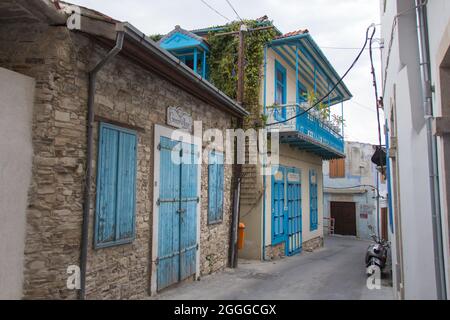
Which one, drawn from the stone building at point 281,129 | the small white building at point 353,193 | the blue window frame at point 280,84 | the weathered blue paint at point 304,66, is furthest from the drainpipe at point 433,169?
the small white building at point 353,193

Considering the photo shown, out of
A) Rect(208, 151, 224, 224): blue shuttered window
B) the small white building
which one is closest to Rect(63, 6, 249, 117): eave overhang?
Rect(208, 151, 224, 224): blue shuttered window

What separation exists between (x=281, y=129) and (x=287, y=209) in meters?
2.92

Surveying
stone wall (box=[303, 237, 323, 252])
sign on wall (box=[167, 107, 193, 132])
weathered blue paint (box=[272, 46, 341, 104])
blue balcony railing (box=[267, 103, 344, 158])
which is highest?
weathered blue paint (box=[272, 46, 341, 104])

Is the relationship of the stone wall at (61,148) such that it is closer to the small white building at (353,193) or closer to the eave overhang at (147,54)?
the eave overhang at (147,54)

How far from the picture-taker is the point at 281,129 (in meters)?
10.5

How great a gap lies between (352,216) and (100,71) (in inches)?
775

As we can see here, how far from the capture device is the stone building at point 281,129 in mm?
10555

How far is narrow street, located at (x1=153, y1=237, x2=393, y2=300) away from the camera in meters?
6.77

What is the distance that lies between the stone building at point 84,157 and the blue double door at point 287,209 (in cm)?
488

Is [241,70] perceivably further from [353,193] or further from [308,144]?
[353,193]

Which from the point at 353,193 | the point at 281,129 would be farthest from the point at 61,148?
the point at 353,193

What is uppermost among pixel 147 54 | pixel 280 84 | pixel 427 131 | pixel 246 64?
pixel 246 64

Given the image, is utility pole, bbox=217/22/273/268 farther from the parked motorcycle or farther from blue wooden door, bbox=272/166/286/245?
the parked motorcycle

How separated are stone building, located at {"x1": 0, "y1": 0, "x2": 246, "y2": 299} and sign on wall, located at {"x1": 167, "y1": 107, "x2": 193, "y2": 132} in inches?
1.5
